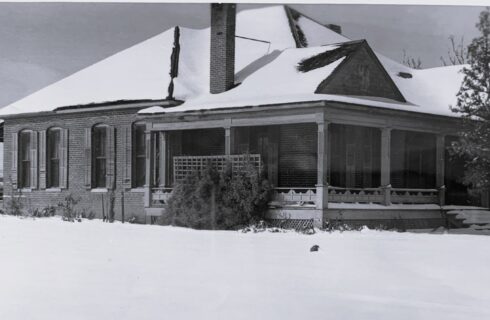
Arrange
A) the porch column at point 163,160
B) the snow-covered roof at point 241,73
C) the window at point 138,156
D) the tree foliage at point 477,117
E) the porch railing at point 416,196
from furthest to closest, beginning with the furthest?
the window at point 138,156, the porch column at point 163,160, the snow-covered roof at point 241,73, the porch railing at point 416,196, the tree foliage at point 477,117

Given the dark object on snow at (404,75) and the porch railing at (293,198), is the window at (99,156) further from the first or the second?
the dark object on snow at (404,75)

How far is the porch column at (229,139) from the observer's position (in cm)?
2130

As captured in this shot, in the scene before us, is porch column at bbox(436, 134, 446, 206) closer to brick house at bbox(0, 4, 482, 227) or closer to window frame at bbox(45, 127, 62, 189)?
brick house at bbox(0, 4, 482, 227)

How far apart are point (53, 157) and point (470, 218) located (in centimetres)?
1372

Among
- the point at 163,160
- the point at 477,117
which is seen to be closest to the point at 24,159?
the point at 163,160

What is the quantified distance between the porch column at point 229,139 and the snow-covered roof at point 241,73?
0.70 meters

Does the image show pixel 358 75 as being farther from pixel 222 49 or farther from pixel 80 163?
pixel 80 163

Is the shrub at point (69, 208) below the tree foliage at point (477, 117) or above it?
below

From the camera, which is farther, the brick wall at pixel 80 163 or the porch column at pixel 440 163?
the brick wall at pixel 80 163

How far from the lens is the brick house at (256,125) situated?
20.7m

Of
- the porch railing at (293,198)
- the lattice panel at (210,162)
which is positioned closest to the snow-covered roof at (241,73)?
the lattice panel at (210,162)

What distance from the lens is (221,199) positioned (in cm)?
2034

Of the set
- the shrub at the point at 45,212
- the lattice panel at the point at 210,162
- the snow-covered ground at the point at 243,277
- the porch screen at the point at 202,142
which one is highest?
the porch screen at the point at 202,142

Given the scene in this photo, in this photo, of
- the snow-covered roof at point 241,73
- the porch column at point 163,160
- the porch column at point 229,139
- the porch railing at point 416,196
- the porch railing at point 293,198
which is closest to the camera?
the porch railing at point 293,198
